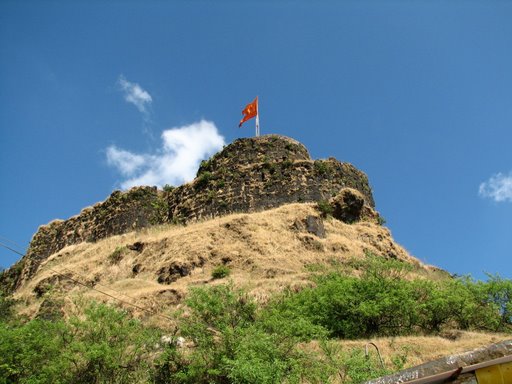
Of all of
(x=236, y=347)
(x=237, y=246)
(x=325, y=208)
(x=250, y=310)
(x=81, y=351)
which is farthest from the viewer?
(x=325, y=208)

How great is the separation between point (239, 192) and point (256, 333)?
18701 mm

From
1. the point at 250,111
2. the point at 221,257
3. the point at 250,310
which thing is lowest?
the point at 250,310

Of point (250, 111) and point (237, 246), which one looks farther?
point (250, 111)

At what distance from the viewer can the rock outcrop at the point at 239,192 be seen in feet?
98.9

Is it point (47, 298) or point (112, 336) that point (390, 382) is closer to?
point (112, 336)

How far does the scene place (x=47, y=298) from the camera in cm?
2205

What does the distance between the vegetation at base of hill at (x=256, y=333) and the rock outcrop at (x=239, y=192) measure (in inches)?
448

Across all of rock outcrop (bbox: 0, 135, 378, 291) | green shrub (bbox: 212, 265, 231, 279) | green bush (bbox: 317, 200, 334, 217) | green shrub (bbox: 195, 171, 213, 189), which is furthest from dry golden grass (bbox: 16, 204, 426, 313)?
green shrub (bbox: 195, 171, 213, 189)

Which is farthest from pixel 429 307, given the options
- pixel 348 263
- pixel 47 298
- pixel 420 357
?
pixel 47 298

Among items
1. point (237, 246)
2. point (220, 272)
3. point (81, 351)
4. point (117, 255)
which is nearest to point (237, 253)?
point (237, 246)

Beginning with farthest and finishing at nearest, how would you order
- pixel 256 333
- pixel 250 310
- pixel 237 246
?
pixel 237 246, pixel 250 310, pixel 256 333

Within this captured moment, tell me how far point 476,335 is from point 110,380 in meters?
12.7

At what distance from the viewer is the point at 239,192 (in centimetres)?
3055

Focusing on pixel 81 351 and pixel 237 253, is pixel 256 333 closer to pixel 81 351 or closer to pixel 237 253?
pixel 81 351
